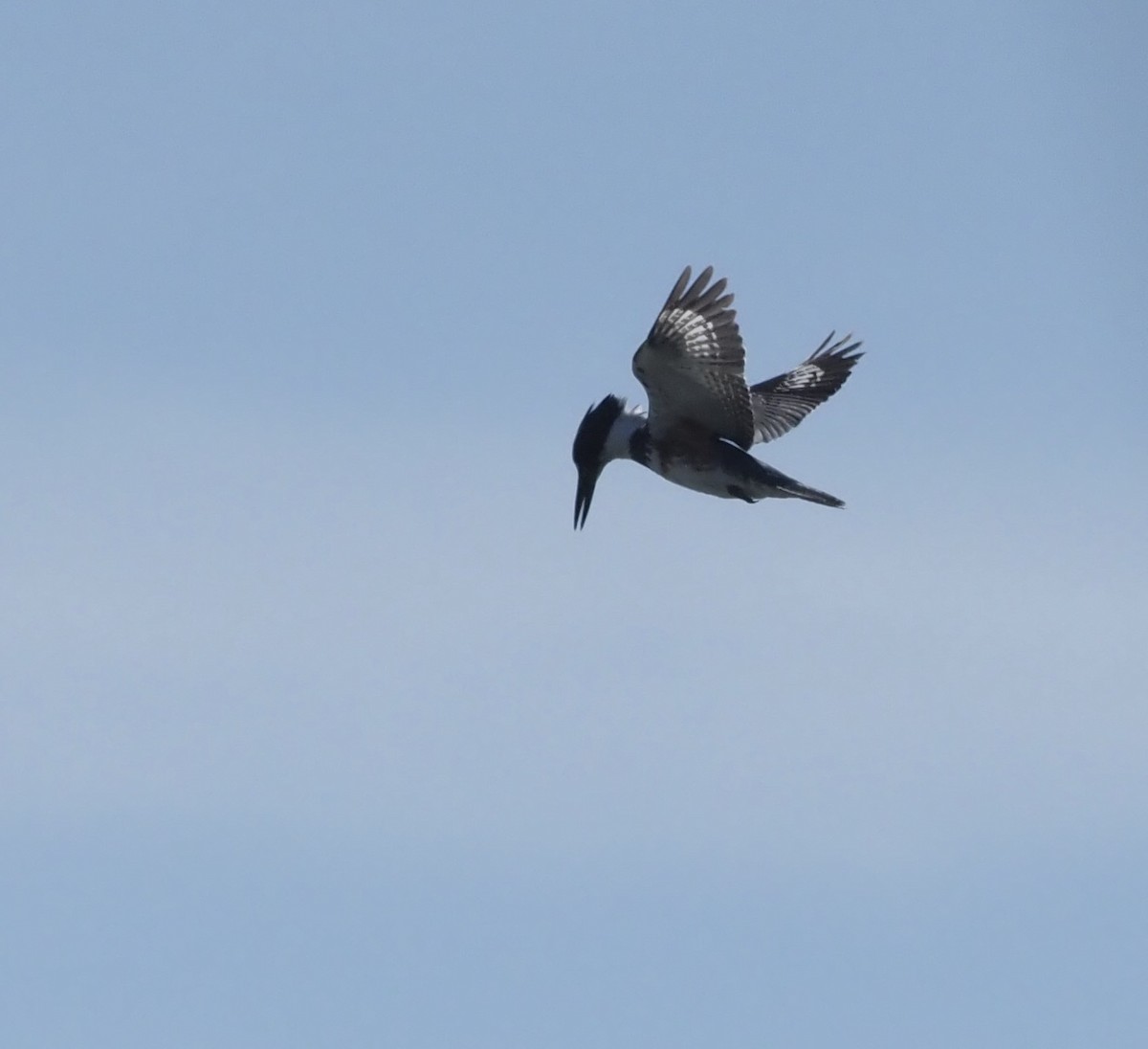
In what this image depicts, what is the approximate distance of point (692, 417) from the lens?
1775 cm

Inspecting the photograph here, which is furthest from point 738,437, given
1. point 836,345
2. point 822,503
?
point 836,345

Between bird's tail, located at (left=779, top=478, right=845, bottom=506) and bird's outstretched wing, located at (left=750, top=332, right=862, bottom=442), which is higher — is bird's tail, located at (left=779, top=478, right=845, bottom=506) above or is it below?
below

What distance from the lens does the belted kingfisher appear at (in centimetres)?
1695

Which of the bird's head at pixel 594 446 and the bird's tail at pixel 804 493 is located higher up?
the bird's head at pixel 594 446

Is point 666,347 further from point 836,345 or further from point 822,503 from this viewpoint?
point 836,345

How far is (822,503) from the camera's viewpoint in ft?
→ 57.2

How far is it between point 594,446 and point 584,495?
1.84 feet

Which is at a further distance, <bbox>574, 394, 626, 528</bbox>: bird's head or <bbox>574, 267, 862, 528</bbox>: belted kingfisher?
<bbox>574, 394, 626, 528</bbox>: bird's head

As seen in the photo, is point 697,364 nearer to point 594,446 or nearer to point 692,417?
point 692,417

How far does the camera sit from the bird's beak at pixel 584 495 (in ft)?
64.0

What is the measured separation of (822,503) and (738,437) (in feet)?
2.93

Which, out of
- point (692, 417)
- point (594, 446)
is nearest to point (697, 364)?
point (692, 417)

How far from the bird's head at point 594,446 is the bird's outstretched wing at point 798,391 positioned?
1.23 meters

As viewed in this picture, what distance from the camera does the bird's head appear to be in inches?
745
